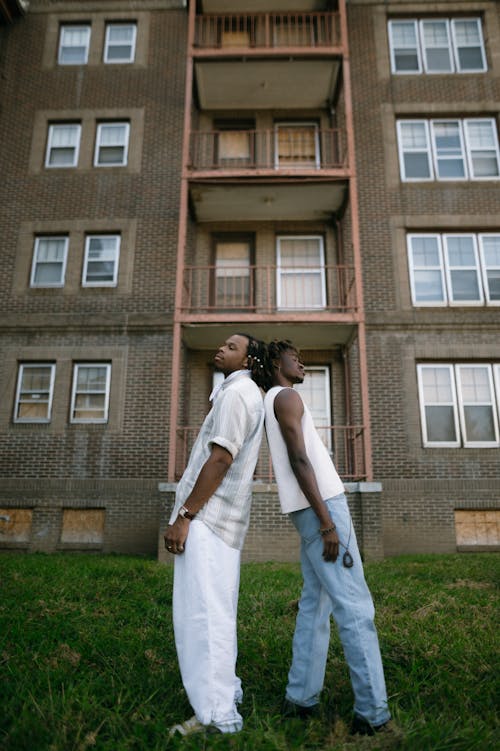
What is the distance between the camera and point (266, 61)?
11695 mm

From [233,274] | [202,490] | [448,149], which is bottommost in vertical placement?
[202,490]

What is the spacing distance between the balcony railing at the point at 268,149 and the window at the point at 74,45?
395 cm

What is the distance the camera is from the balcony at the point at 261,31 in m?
12.9

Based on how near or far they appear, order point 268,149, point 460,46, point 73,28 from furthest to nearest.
A: point 73,28, point 460,46, point 268,149

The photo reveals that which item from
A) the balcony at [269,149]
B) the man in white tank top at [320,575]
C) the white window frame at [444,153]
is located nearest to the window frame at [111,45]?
the balcony at [269,149]

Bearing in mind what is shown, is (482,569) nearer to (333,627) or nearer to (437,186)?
(333,627)

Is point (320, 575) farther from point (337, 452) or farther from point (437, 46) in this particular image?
point (437, 46)

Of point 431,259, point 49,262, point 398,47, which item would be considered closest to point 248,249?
point 431,259

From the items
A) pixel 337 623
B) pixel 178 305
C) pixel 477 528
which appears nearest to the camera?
pixel 337 623

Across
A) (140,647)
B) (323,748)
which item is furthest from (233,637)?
(140,647)

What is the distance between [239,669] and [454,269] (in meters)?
10.3

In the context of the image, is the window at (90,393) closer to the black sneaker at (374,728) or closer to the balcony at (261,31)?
the balcony at (261,31)

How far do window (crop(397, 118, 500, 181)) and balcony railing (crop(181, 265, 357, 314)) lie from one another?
3.12 meters

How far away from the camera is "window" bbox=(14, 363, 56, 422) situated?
11.0 metres
